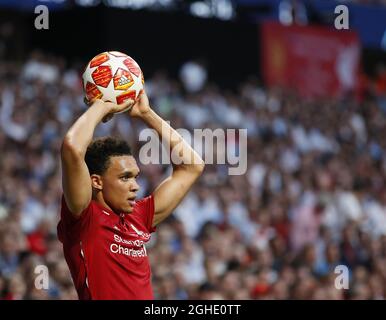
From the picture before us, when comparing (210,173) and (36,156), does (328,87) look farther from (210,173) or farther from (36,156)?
(36,156)

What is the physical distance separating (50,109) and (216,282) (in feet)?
15.4

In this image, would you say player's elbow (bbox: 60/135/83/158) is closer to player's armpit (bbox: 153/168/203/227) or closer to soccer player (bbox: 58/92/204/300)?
soccer player (bbox: 58/92/204/300)

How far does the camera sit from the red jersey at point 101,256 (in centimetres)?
539

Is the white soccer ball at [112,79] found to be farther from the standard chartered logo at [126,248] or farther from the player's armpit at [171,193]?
the standard chartered logo at [126,248]

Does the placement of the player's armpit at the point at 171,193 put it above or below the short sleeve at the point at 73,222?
above

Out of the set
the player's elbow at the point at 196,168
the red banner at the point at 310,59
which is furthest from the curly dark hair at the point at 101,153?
the red banner at the point at 310,59

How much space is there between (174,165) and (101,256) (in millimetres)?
869

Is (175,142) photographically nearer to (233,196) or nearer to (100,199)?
(100,199)

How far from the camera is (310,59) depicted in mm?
21000

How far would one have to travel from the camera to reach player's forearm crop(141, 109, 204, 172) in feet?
19.1

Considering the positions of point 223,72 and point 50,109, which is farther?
point 223,72

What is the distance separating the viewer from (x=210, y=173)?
46.6 feet

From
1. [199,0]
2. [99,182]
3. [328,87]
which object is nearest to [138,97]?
[99,182]

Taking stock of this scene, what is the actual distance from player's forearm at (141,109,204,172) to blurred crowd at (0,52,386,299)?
2.86m
